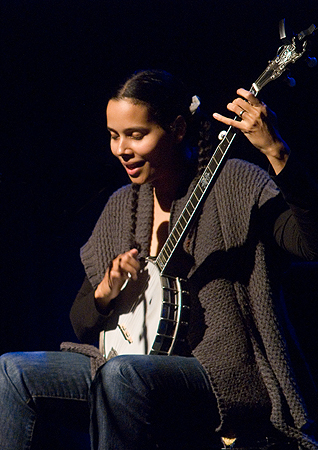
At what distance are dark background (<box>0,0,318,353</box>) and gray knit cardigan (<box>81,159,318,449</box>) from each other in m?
0.88

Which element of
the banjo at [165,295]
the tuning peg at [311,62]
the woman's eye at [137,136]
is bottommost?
the banjo at [165,295]

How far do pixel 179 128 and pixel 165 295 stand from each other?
55 centimetres

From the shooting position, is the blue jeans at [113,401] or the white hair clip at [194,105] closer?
the blue jeans at [113,401]

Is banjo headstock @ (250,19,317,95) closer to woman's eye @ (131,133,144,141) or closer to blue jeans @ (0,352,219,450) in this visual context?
woman's eye @ (131,133,144,141)

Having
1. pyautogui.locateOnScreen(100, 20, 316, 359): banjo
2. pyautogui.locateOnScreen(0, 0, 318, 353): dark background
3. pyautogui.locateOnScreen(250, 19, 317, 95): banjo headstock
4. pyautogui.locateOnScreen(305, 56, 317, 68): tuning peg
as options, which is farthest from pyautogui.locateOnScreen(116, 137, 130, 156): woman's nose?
pyautogui.locateOnScreen(0, 0, 318, 353): dark background

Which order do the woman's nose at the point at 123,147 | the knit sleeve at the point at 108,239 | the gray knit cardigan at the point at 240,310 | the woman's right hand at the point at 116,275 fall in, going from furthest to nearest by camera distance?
the knit sleeve at the point at 108,239, the woman's nose at the point at 123,147, the woman's right hand at the point at 116,275, the gray knit cardigan at the point at 240,310

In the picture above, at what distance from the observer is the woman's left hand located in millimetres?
1131

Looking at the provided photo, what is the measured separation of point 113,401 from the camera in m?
1.14

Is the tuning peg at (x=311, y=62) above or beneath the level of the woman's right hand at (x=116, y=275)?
above

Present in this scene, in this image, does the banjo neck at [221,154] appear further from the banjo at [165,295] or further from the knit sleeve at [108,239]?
the knit sleeve at [108,239]

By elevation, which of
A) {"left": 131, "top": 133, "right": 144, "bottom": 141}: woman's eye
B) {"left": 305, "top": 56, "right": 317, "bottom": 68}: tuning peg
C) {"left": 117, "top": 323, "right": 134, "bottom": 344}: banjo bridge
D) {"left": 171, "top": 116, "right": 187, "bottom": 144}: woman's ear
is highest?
{"left": 305, "top": 56, "right": 317, "bottom": 68}: tuning peg

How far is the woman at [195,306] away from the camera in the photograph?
45.2 inches

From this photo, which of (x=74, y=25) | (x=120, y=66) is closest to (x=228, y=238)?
(x=120, y=66)

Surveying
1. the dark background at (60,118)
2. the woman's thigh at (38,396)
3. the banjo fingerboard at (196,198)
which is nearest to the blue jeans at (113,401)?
the woman's thigh at (38,396)
